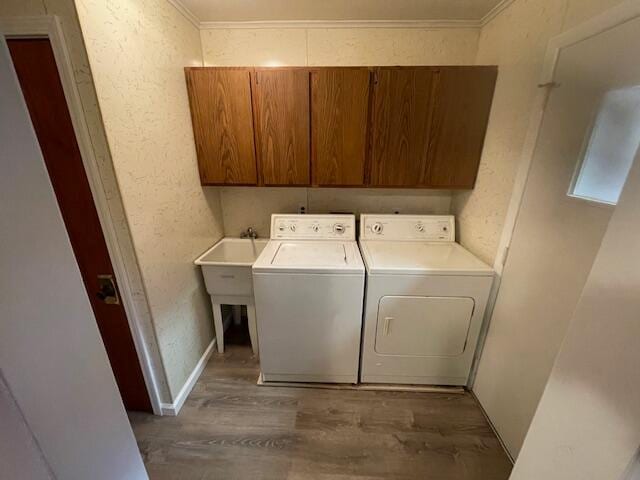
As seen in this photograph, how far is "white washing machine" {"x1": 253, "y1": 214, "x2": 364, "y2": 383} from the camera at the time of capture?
61.6 inches

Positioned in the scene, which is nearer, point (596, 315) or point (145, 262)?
point (596, 315)

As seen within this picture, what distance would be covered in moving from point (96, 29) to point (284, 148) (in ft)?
3.38

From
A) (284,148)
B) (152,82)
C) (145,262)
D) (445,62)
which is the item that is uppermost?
(445,62)

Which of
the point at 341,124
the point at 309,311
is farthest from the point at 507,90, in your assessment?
the point at 309,311

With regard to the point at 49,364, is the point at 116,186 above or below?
above

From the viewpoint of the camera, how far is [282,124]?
1732 mm

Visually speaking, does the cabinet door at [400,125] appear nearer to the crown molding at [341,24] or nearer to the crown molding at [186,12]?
the crown molding at [341,24]

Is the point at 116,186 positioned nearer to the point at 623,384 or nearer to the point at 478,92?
the point at 623,384

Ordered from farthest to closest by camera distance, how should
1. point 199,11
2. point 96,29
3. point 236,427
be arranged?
point 199,11
point 236,427
point 96,29

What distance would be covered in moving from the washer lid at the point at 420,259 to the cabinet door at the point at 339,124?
1.75 feet

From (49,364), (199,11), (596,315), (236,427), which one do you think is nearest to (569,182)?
(596,315)

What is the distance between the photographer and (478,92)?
5.27 ft

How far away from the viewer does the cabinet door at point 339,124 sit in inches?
64.2

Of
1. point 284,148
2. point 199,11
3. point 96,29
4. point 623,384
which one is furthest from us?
point 284,148
